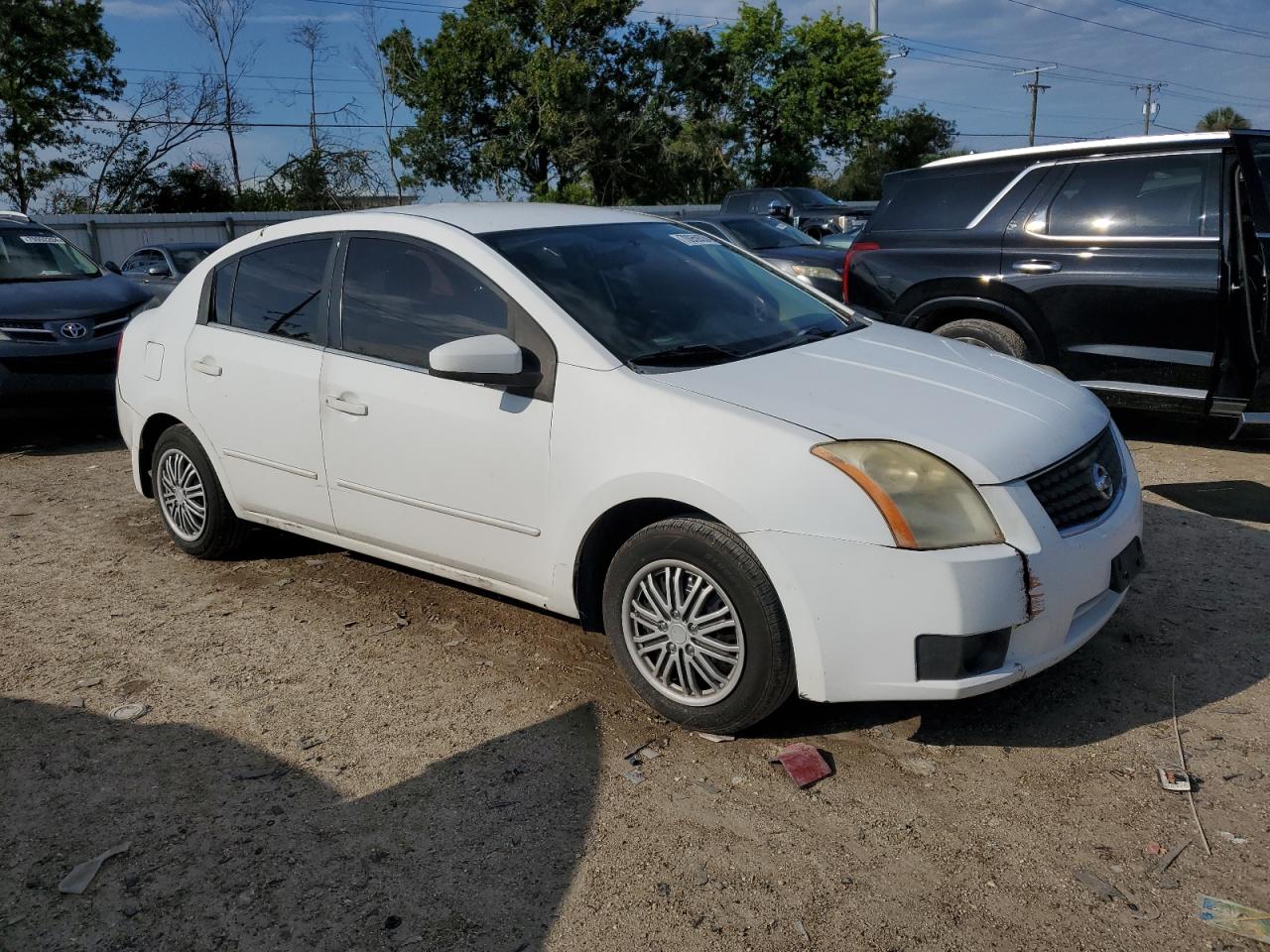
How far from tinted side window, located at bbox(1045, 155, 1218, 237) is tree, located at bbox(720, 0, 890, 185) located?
45.4 m

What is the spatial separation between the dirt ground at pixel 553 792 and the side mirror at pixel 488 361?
3.67ft

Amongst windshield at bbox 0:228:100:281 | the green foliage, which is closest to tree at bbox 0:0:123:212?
the green foliage

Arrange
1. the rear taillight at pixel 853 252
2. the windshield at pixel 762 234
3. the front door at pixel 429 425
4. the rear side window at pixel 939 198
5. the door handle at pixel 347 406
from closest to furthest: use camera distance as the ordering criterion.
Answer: the front door at pixel 429 425 < the door handle at pixel 347 406 < the rear side window at pixel 939 198 < the rear taillight at pixel 853 252 < the windshield at pixel 762 234

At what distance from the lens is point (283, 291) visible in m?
4.70

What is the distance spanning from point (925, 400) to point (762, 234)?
950 cm

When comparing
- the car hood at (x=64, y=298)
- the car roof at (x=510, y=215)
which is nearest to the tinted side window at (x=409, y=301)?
the car roof at (x=510, y=215)

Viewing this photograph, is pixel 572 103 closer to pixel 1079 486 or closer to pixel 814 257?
pixel 814 257

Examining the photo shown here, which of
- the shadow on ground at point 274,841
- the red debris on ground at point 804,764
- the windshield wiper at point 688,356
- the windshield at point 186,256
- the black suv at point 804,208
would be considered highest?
the black suv at point 804,208

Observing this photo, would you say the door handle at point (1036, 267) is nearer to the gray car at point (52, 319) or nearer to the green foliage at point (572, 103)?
the gray car at point (52, 319)

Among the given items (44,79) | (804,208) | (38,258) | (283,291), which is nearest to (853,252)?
(283,291)

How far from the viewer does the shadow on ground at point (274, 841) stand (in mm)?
2670

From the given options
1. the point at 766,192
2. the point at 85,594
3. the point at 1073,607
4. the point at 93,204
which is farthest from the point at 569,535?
the point at 93,204

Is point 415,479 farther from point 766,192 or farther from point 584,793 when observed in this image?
point 766,192

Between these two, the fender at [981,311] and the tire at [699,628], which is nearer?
the tire at [699,628]
